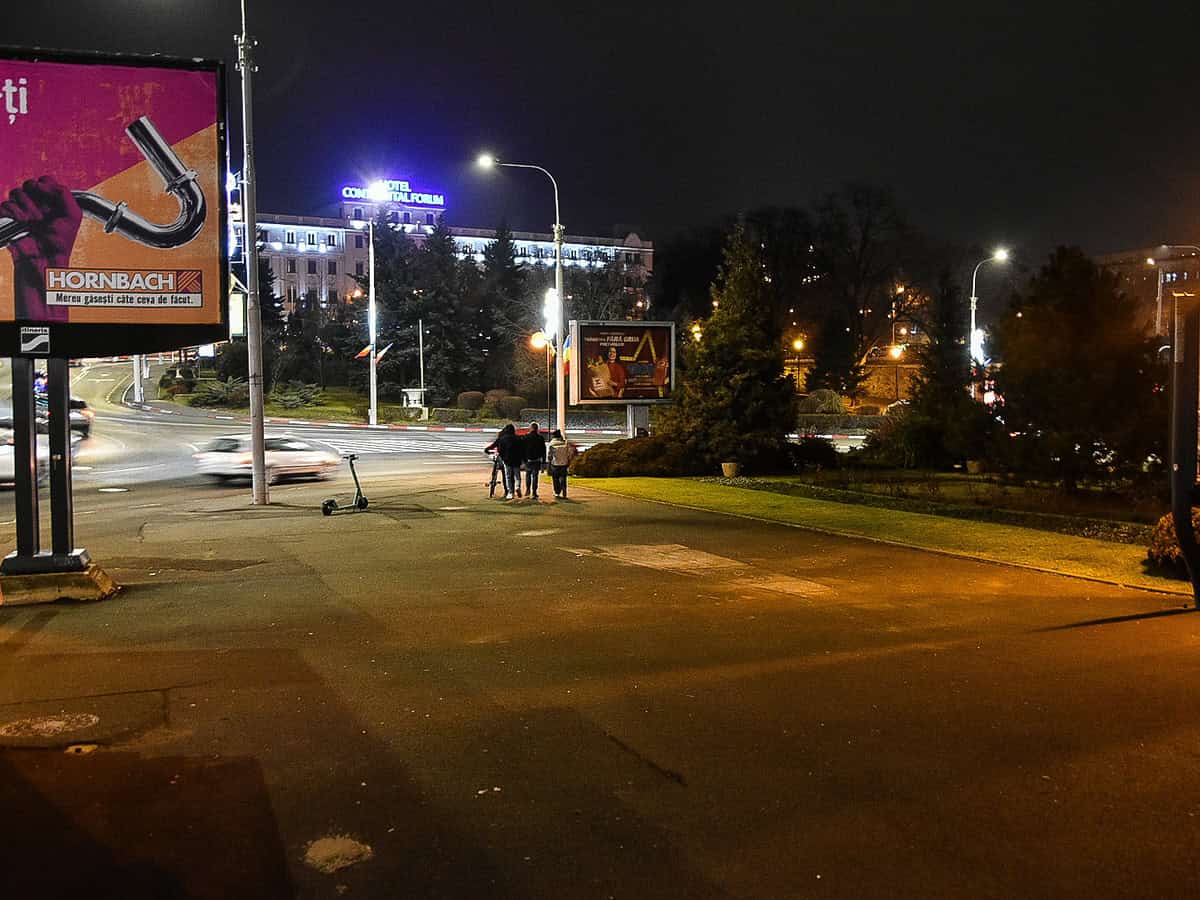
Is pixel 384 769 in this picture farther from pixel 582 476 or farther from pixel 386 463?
pixel 386 463

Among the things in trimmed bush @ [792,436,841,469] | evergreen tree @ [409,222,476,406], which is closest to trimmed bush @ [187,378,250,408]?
evergreen tree @ [409,222,476,406]

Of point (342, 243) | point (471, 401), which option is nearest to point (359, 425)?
point (471, 401)

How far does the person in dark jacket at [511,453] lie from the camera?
21422 mm

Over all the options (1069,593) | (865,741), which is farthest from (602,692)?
(1069,593)

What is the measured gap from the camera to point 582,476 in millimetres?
28141

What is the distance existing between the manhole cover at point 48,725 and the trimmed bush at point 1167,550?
11.1m

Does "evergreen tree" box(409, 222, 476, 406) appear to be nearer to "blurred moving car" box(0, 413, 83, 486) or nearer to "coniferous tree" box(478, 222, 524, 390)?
"coniferous tree" box(478, 222, 524, 390)

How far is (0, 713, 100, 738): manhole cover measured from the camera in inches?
255

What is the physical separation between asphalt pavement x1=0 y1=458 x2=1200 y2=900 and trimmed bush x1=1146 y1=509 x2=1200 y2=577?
91 cm

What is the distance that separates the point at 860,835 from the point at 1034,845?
31.0 inches


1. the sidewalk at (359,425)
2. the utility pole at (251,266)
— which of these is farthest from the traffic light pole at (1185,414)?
the sidewalk at (359,425)

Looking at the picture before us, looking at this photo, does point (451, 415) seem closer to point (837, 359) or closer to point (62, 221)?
point (837, 359)

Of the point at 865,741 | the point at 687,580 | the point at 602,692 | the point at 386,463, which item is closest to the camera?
the point at 865,741

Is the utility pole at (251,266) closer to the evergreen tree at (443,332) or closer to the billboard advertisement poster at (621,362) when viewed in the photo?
the billboard advertisement poster at (621,362)
